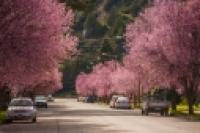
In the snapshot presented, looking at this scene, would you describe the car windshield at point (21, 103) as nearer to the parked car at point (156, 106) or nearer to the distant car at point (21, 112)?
the distant car at point (21, 112)

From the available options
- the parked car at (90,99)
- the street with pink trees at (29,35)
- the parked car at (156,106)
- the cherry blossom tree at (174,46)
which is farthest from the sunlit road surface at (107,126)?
the parked car at (90,99)

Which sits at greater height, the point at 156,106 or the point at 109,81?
the point at 109,81

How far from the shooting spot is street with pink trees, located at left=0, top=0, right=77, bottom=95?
110 feet

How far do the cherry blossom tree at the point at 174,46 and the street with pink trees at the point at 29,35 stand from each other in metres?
12.0

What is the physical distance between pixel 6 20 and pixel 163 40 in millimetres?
23523

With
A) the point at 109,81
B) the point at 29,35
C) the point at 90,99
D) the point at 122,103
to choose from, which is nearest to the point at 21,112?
the point at 29,35

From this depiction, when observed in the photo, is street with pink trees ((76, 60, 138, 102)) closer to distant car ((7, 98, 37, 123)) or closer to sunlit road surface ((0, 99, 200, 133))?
sunlit road surface ((0, 99, 200, 133))

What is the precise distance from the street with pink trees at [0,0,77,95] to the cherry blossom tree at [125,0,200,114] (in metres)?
12.0

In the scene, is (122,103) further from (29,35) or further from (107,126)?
(29,35)

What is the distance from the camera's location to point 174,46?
52656 mm

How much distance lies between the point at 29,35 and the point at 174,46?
1973cm

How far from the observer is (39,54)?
3819 cm

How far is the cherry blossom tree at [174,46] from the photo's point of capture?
171ft

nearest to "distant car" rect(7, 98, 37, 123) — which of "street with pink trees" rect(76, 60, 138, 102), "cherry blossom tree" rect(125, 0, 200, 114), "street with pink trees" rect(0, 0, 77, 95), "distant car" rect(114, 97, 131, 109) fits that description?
"street with pink trees" rect(0, 0, 77, 95)
